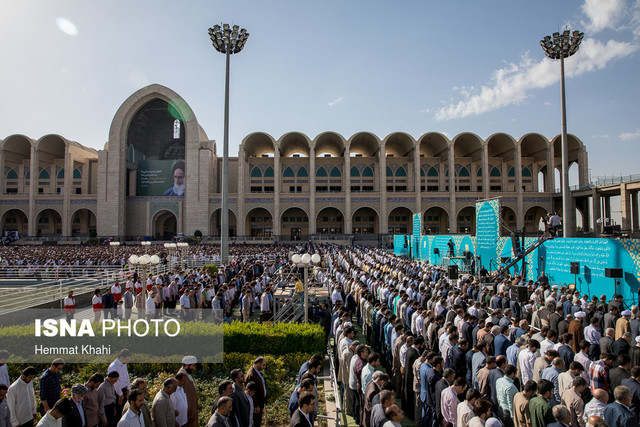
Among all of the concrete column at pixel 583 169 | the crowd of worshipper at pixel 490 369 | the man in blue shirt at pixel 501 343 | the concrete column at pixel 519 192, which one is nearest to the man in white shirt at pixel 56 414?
the crowd of worshipper at pixel 490 369

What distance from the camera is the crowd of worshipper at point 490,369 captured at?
11.9 feet

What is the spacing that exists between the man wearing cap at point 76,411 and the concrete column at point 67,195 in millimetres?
42569

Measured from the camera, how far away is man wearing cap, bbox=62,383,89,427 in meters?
3.61

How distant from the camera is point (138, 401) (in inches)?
142

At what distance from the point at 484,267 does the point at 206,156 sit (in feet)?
99.7

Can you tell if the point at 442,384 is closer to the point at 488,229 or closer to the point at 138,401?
the point at 138,401

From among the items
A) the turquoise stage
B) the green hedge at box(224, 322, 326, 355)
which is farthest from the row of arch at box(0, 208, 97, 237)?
the green hedge at box(224, 322, 326, 355)

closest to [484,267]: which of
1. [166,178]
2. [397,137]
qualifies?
[397,137]

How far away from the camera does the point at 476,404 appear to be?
3387mm

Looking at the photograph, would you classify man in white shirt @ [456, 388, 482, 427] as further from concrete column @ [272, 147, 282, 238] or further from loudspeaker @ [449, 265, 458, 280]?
concrete column @ [272, 147, 282, 238]

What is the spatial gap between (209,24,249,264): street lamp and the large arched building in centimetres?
2041

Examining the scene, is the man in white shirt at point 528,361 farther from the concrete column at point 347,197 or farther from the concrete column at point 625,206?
the concrete column at point 347,197

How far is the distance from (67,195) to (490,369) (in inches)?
1782

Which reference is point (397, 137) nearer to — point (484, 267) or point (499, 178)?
point (499, 178)
